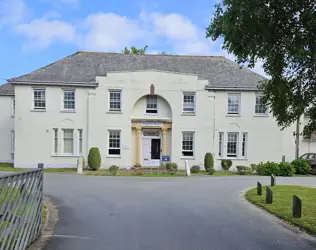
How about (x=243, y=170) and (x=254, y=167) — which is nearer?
(x=243, y=170)

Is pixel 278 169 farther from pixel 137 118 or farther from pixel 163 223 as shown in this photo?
pixel 163 223

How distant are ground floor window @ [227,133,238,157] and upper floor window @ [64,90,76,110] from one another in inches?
515

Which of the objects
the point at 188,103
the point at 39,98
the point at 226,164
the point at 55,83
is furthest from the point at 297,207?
the point at 39,98

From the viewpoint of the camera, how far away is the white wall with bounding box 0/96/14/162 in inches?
1190

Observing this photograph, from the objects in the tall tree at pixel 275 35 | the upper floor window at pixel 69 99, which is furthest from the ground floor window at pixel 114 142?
the tall tree at pixel 275 35

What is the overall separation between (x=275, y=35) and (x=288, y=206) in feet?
21.4

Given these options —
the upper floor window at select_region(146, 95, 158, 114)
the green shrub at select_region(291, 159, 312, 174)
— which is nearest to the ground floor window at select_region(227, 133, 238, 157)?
the green shrub at select_region(291, 159, 312, 174)

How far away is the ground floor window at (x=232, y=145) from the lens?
27.2 metres

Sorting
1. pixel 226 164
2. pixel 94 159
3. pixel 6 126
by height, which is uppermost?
pixel 6 126

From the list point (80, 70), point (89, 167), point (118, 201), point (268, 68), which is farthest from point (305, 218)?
point (80, 70)

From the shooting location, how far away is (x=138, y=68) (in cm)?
2841

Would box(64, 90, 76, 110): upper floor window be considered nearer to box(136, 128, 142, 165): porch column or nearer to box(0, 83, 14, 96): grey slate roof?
box(136, 128, 142, 165): porch column

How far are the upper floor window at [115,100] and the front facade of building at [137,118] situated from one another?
8 centimetres

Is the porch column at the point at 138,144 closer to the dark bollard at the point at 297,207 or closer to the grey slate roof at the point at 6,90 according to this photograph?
the grey slate roof at the point at 6,90
